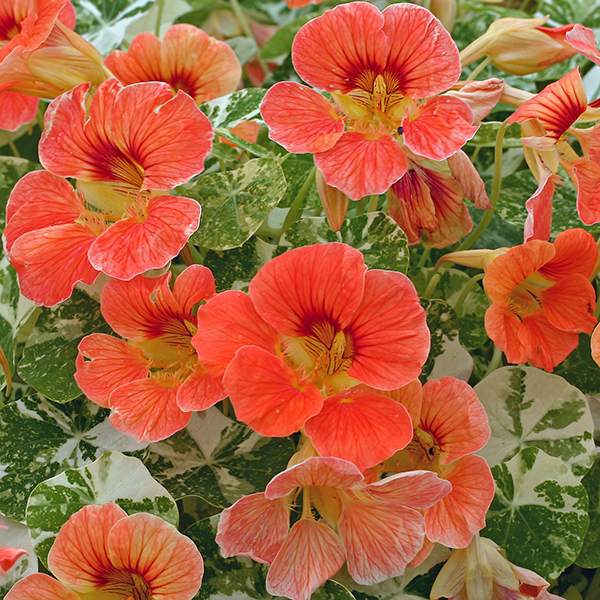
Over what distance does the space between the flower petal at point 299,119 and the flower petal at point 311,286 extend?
3.2 inches

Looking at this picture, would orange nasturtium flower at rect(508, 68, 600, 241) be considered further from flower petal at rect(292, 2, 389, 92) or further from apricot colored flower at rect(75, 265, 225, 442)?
apricot colored flower at rect(75, 265, 225, 442)

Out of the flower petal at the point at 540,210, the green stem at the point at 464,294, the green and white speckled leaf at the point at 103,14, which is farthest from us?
the green and white speckled leaf at the point at 103,14

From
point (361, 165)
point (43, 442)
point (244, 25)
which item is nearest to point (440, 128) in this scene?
point (361, 165)

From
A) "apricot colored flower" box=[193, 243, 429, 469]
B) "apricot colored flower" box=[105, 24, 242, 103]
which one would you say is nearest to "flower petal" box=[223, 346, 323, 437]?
"apricot colored flower" box=[193, 243, 429, 469]

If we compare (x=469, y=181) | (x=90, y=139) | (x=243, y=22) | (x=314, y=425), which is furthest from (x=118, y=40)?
(x=314, y=425)

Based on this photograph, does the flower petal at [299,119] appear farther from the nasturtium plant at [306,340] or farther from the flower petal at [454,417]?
the flower petal at [454,417]

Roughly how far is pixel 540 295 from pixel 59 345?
0.36 meters

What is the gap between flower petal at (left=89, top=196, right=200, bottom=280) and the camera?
0.60 metres

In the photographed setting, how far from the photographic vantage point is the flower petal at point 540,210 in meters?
0.62

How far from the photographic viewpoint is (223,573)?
64 centimetres

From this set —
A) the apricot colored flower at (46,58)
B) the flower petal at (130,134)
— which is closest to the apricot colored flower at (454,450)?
the flower petal at (130,134)

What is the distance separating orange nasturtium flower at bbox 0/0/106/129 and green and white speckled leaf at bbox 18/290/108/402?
162 mm

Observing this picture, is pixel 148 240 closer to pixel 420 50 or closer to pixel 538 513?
pixel 420 50

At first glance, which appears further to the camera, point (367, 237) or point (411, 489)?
point (367, 237)
